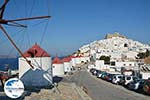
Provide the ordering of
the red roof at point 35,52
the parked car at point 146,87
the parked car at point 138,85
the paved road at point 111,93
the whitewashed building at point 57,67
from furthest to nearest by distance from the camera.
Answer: the whitewashed building at point 57,67 → the red roof at point 35,52 → the parked car at point 138,85 → the parked car at point 146,87 → the paved road at point 111,93

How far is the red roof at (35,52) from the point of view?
3253cm

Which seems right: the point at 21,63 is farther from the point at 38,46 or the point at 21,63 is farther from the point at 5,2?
the point at 5,2

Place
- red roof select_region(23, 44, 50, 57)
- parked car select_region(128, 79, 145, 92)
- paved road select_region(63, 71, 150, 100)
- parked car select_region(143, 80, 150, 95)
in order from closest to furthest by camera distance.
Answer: paved road select_region(63, 71, 150, 100)
parked car select_region(143, 80, 150, 95)
parked car select_region(128, 79, 145, 92)
red roof select_region(23, 44, 50, 57)

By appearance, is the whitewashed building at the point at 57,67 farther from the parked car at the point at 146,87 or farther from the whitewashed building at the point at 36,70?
the parked car at the point at 146,87

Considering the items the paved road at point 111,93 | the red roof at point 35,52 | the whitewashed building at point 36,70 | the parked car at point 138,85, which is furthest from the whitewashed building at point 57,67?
the parked car at point 138,85

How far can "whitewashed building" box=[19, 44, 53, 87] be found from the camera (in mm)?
31562

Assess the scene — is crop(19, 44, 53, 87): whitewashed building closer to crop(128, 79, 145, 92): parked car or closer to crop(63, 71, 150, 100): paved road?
crop(63, 71, 150, 100): paved road

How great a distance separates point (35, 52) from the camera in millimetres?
32812

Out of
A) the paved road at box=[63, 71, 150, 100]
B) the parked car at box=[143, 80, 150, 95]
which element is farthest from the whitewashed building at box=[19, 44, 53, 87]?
the parked car at box=[143, 80, 150, 95]

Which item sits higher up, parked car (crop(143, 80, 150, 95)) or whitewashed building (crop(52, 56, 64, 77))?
whitewashed building (crop(52, 56, 64, 77))

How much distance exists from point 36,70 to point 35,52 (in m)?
2.33

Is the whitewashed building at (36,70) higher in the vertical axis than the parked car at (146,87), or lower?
higher


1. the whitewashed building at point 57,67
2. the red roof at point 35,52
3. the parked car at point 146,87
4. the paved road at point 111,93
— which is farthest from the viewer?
the whitewashed building at point 57,67

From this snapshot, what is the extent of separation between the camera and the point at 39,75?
31609 mm
